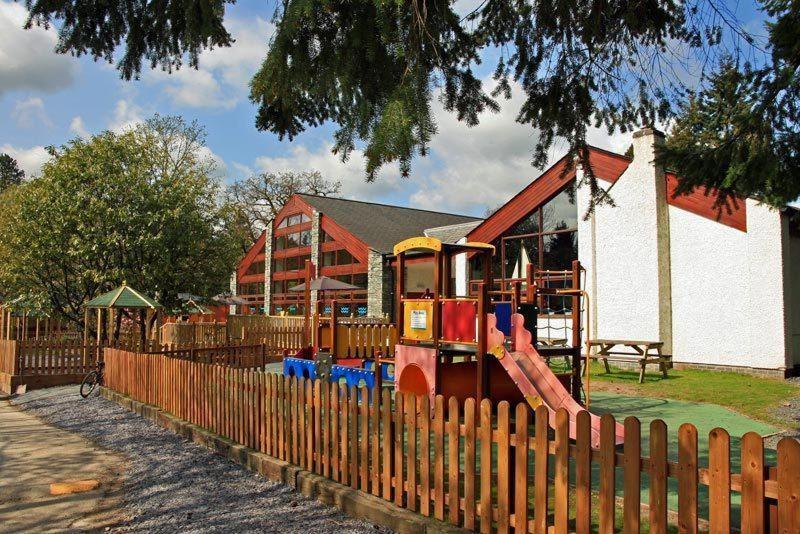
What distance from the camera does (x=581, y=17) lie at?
565 cm

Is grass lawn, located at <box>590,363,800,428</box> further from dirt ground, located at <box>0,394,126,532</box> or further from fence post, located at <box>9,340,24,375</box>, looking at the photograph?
fence post, located at <box>9,340,24,375</box>

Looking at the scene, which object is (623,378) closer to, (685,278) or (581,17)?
(685,278)

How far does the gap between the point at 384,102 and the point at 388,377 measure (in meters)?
9.20

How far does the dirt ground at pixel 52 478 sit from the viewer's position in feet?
16.9

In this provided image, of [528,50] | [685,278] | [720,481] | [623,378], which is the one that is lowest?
[623,378]

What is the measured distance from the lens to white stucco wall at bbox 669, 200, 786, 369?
47.0 ft

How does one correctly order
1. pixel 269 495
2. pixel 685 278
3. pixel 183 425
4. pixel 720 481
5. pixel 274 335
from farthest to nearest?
pixel 274 335 < pixel 685 278 < pixel 183 425 < pixel 269 495 < pixel 720 481

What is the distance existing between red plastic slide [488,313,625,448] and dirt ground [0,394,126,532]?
14.0ft

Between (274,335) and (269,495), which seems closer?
(269,495)

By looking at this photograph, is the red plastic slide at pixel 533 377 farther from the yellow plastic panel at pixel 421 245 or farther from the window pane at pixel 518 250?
the window pane at pixel 518 250

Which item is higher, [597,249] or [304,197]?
[304,197]

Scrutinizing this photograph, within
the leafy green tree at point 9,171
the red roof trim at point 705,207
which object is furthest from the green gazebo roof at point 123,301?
→ the leafy green tree at point 9,171

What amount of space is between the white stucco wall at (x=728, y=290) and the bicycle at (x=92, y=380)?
566 inches

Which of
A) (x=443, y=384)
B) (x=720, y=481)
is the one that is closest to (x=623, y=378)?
(x=443, y=384)
